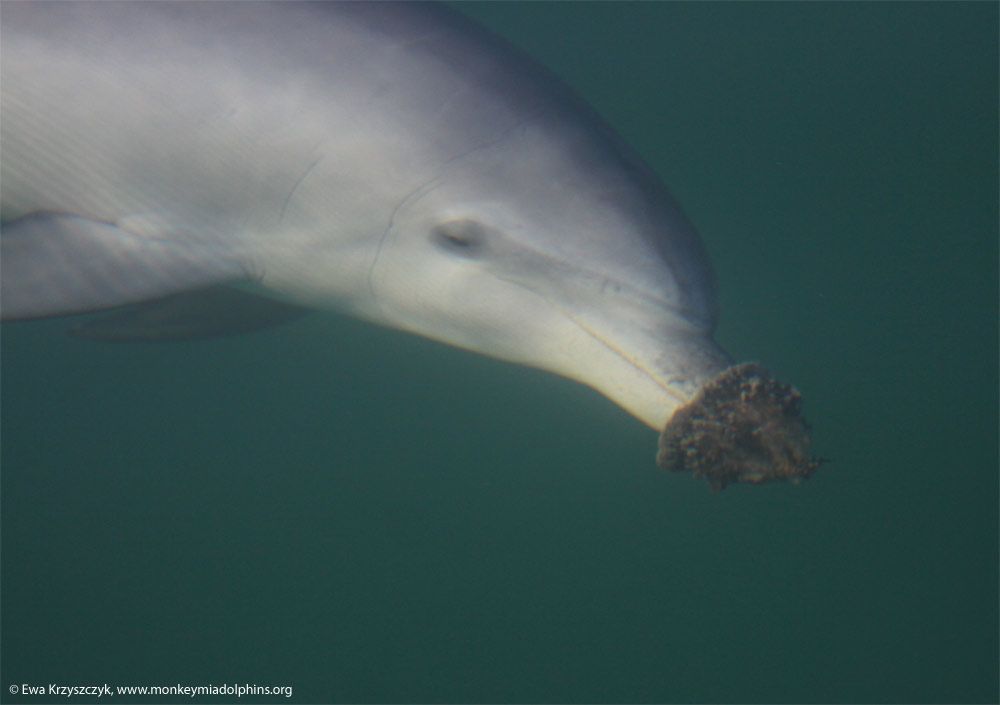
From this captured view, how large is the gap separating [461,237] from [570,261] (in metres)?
0.50

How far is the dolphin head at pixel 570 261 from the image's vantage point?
3.61m

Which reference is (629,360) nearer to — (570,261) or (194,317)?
(570,261)

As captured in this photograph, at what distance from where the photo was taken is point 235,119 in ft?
13.1

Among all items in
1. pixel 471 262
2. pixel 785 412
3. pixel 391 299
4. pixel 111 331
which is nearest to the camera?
pixel 785 412

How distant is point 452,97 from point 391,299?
98 centimetres

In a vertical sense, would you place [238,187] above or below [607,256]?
above

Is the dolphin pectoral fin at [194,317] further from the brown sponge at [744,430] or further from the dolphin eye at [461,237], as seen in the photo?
the brown sponge at [744,430]

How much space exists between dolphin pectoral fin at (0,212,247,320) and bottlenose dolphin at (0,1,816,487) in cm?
1

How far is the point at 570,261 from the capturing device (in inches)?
146

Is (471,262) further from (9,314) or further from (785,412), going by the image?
(9,314)

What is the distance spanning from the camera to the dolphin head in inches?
142

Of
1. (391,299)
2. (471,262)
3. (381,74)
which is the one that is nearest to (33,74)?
(381,74)

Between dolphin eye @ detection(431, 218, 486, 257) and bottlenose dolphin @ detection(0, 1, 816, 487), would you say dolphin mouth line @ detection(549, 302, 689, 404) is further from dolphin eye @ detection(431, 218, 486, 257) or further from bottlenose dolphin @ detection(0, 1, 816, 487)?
dolphin eye @ detection(431, 218, 486, 257)

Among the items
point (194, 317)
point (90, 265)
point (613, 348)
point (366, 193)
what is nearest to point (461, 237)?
point (366, 193)
